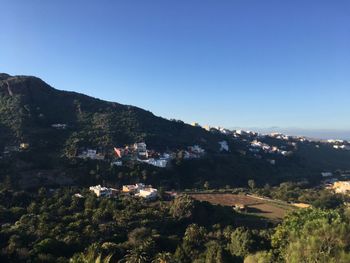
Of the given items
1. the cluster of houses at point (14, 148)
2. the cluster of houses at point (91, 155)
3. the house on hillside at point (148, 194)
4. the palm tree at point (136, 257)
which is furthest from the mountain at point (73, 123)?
the palm tree at point (136, 257)

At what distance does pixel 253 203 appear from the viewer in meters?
40.2

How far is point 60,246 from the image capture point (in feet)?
67.7

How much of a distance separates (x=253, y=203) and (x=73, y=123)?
33.5 meters

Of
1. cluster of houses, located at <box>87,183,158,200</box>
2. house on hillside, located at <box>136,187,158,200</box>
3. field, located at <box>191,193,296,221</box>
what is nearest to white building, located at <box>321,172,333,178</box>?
field, located at <box>191,193,296,221</box>

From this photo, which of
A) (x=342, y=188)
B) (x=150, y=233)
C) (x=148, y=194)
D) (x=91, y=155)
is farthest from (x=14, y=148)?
(x=342, y=188)

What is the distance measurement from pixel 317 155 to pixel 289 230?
74.7 m

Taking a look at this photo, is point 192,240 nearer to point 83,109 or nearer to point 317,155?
point 83,109

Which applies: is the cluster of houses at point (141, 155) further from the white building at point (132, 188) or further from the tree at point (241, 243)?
the tree at point (241, 243)

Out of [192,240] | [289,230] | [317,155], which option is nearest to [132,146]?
[192,240]

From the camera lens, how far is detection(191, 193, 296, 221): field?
3616cm

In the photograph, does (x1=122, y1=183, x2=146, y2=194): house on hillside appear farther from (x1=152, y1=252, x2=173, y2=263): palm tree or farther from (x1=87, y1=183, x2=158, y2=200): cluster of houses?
(x1=152, y1=252, x2=173, y2=263): palm tree

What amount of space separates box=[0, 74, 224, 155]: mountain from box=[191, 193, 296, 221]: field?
18.3 meters

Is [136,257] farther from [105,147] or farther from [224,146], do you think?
[224,146]

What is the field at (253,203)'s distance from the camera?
36.2 metres
